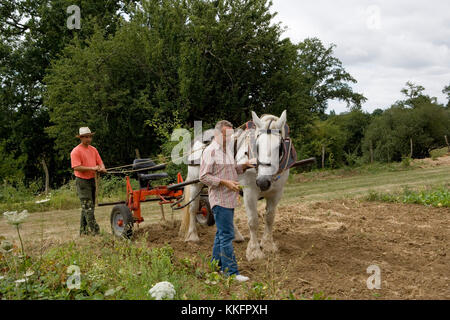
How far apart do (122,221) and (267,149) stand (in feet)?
11.2

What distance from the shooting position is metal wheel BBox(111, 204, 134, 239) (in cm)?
626

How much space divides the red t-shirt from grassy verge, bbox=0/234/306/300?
230cm

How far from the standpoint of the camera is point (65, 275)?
381cm

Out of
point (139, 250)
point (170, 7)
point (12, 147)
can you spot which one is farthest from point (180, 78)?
point (12, 147)

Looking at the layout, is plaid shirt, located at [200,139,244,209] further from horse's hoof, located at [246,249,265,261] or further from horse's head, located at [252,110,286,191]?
horse's hoof, located at [246,249,265,261]

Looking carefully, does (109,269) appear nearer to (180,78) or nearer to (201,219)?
(201,219)

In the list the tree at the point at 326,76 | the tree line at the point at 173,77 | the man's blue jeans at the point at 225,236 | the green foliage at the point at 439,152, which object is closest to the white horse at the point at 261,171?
the man's blue jeans at the point at 225,236

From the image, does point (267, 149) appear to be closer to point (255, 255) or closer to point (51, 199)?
point (255, 255)

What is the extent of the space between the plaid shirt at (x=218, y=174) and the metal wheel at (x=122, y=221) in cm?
237

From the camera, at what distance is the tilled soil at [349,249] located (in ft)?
13.0

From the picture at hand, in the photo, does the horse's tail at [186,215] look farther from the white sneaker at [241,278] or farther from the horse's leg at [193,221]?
the white sneaker at [241,278]

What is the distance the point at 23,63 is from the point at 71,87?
8754 mm

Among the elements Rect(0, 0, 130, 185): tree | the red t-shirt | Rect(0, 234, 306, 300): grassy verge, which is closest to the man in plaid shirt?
Rect(0, 234, 306, 300): grassy verge

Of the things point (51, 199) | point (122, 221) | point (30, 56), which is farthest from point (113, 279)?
point (30, 56)
